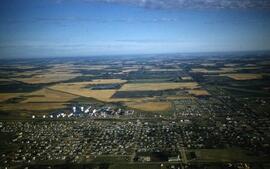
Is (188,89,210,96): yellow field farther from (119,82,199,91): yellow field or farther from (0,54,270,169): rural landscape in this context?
(119,82,199,91): yellow field

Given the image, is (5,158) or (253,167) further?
(5,158)

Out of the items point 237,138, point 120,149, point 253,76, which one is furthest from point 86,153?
point 253,76

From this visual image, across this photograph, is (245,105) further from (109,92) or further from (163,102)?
(109,92)

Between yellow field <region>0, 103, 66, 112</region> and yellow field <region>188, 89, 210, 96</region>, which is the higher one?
yellow field <region>188, 89, 210, 96</region>

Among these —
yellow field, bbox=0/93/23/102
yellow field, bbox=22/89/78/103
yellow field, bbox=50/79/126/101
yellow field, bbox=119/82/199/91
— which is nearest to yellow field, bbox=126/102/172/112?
yellow field, bbox=50/79/126/101

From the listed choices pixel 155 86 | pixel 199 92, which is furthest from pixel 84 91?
pixel 199 92
